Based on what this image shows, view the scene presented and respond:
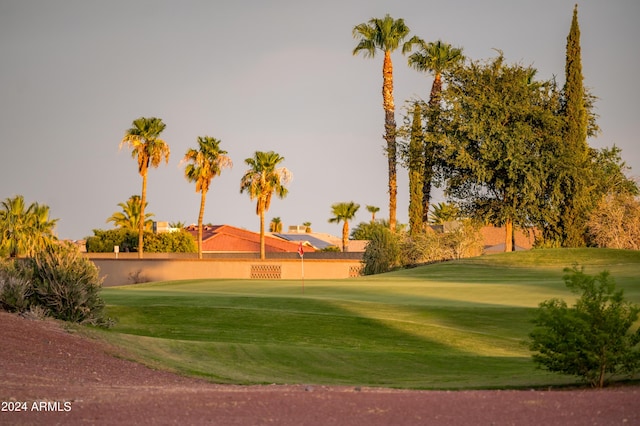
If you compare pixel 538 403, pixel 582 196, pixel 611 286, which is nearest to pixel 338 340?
pixel 611 286

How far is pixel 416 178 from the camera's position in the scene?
66.5 meters

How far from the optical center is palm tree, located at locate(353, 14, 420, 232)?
69.1 m

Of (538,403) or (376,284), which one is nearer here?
(538,403)

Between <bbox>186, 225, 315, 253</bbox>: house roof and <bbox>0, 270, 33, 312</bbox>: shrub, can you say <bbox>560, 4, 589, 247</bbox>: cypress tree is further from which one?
<bbox>186, 225, 315, 253</bbox>: house roof

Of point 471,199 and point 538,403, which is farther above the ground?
point 471,199

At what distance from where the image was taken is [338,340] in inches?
1042

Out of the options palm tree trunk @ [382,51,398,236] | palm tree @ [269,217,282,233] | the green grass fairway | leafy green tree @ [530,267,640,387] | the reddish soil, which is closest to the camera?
the reddish soil

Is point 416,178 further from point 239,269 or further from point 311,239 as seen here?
point 311,239

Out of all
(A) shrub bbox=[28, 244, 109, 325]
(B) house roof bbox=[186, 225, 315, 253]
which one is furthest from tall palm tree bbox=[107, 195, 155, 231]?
(A) shrub bbox=[28, 244, 109, 325]

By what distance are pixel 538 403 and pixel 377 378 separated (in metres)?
7.86

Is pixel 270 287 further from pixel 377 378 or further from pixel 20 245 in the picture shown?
pixel 20 245

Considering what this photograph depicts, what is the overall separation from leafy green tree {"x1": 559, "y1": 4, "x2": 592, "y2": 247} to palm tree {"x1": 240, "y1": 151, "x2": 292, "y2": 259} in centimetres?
3084

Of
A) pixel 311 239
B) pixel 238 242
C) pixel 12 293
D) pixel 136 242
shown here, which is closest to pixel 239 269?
pixel 136 242

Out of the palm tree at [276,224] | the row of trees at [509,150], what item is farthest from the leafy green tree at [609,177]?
the palm tree at [276,224]
